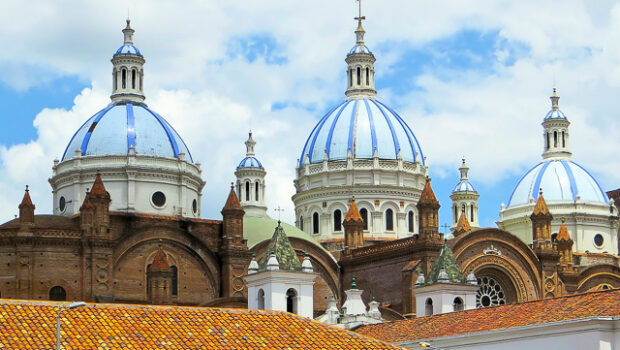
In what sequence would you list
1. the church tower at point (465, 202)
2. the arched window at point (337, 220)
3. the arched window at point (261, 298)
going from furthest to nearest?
the church tower at point (465, 202) → the arched window at point (337, 220) → the arched window at point (261, 298)

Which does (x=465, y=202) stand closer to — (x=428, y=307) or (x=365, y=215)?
(x=365, y=215)

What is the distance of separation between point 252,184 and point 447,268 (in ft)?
96.4

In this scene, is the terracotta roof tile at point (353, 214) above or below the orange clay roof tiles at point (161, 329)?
above

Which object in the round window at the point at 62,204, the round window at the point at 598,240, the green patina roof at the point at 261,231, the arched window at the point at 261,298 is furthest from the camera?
the round window at the point at 598,240

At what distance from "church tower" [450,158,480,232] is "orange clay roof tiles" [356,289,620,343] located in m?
45.0

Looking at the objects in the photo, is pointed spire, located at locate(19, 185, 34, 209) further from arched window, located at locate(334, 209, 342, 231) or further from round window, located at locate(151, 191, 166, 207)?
arched window, located at locate(334, 209, 342, 231)

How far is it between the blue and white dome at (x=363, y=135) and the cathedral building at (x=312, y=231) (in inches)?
4.0

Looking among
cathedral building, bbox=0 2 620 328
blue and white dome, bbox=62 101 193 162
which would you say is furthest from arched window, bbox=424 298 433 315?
blue and white dome, bbox=62 101 193 162

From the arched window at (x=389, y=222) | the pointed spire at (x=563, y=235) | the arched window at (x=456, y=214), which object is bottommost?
the pointed spire at (x=563, y=235)

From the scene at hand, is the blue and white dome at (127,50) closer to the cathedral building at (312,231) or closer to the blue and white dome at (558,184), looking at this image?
the cathedral building at (312,231)

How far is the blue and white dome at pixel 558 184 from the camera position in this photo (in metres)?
96.4

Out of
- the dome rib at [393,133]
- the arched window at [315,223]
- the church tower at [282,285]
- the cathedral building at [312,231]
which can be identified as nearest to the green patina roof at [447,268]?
the cathedral building at [312,231]

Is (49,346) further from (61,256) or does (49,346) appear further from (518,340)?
(61,256)

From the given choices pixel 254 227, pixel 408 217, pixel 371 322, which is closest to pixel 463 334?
pixel 371 322
